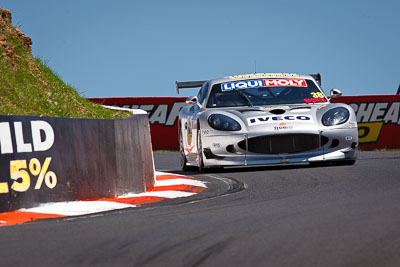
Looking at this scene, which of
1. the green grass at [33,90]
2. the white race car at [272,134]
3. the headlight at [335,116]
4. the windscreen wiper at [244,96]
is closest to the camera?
the green grass at [33,90]

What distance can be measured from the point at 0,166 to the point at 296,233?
2851mm

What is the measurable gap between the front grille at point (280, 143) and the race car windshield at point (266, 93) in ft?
3.01

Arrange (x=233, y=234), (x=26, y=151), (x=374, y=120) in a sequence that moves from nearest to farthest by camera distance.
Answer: (x=233, y=234), (x=26, y=151), (x=374, y=120)

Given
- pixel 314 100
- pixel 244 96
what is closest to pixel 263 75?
pixel 244 96

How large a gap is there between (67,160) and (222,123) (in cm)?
315

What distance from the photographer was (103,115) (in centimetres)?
1115

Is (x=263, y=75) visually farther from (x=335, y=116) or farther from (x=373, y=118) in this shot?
(x=373, y=118)

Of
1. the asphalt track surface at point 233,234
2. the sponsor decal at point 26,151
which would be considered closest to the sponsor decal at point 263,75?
the asphalt track surface at point 233,234

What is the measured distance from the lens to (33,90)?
10.3 metres

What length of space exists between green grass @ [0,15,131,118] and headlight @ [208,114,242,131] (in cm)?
143

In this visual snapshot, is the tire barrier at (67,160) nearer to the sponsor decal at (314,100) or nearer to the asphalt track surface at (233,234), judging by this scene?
the asphalt track surface at (233,234)

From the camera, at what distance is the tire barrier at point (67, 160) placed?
627cm

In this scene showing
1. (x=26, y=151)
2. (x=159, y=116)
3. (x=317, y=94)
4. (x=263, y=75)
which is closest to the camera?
(x=26, y=151)

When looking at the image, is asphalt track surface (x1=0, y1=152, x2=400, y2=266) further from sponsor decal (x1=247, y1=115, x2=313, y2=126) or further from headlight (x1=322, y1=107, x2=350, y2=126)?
headlight (x1=322, y1=107, x2=350, y2=126)
